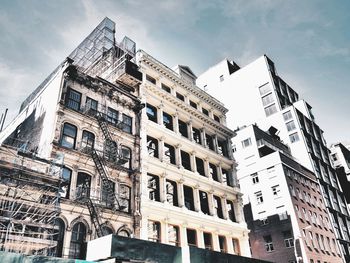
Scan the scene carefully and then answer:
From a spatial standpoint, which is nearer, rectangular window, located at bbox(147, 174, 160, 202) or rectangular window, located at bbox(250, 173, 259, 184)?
rectangular window, located at bbox(147, 174, 160, 202)

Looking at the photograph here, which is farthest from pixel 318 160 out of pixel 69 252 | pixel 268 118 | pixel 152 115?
pixel 69 252

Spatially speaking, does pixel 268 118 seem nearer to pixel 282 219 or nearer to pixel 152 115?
pixel 282 219

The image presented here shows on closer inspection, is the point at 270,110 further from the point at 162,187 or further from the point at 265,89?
the point at 162,187

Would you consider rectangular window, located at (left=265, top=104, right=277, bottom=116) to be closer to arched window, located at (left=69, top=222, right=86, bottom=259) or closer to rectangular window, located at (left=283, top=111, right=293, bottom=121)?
rectangular window, located at (left=283, top=111, right=293, bottom=121)

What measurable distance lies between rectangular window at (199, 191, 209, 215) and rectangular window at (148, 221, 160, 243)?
19.3 ft

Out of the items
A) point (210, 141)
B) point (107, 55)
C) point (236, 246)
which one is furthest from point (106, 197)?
point (210, 141)

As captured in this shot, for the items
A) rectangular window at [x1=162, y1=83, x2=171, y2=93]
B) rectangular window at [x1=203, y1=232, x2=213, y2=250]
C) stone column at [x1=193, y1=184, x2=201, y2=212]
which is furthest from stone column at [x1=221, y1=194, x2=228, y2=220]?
rectangular window at [x1=162, y1=83, x2=171, y2=93]

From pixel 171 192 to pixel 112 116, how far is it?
776 cm

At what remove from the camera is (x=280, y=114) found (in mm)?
55469

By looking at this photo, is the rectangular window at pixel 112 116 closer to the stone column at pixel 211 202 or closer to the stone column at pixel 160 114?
the stone column at pixel 160 114

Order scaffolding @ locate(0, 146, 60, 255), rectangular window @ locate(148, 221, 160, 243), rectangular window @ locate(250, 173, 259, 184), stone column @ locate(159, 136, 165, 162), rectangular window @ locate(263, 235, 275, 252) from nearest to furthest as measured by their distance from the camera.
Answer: scaffolding @ locate(0, 146, 60, 255) < rectangular window @ locate(148, 221, 160, 243) < stone column @ locate(159, 136, 165, 162) < rectangular window @ locate(263, 235, 275, 252) < rectangular window @ locate(250, 173, 259, 184)

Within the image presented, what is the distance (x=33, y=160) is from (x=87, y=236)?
17.2 ft

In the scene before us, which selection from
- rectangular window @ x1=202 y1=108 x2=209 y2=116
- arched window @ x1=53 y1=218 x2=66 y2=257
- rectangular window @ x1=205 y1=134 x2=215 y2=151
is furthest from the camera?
rectangular window @ x1=202 y1=108 x2=209 y2=116

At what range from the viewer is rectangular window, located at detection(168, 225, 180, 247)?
73.0 feet
